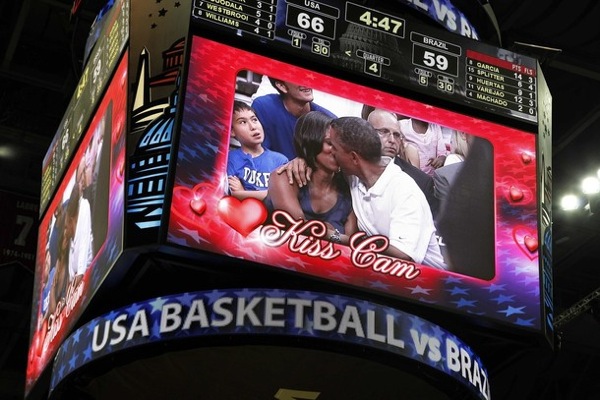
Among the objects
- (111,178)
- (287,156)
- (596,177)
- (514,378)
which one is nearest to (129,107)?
(111,178)

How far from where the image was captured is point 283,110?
815cm

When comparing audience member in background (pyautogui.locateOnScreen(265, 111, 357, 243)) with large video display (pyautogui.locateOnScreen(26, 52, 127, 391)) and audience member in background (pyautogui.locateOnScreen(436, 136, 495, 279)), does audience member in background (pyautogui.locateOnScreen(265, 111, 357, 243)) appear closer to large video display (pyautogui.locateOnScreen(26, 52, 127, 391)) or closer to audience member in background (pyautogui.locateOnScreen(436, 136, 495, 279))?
audience member in background (pyautogui.locateOnScreen(436, 136, 495, 279))

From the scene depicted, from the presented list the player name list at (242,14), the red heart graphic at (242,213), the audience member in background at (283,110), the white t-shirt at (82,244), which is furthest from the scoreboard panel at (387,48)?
the white t-shirt at (82,244)

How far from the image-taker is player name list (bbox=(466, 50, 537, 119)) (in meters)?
9.09

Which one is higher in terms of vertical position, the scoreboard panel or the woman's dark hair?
the scoreboard panel

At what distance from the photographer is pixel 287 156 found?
7.96m

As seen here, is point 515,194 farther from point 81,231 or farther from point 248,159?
point 81,231

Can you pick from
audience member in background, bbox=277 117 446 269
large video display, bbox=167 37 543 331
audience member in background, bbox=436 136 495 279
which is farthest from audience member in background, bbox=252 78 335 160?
audience member in background, bbox=436 136 495 279

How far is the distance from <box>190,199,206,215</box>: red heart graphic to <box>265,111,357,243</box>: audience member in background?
493 millimetres

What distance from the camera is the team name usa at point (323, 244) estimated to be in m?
7.60

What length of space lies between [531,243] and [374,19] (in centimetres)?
212

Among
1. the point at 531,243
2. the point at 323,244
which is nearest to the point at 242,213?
the point at 323,244

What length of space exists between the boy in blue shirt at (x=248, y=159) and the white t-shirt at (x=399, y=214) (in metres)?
0.65

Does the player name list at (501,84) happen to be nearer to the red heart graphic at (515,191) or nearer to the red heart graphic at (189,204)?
the red heart graphic at (515,191)
